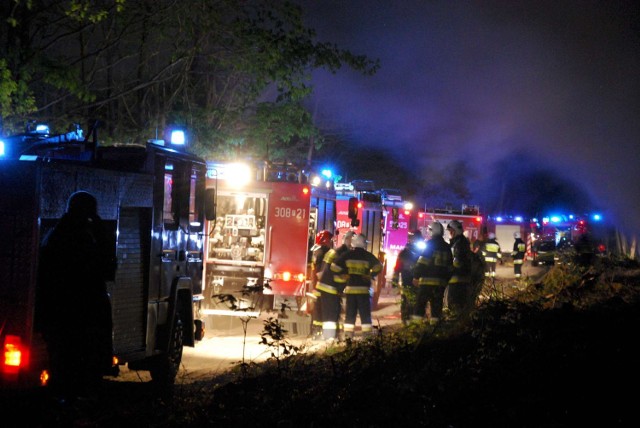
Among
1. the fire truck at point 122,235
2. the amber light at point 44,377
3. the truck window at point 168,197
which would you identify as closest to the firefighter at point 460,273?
the fire truck at point 122,235

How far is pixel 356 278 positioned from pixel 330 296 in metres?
0.48

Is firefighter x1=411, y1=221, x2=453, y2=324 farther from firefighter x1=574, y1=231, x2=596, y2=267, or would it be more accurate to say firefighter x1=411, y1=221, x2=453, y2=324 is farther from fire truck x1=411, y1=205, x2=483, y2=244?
fire truck x1=411, y1=205, x2=483, y2=244

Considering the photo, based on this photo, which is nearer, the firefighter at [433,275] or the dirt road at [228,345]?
the dirt road at [228,345]

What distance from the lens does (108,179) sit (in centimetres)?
597

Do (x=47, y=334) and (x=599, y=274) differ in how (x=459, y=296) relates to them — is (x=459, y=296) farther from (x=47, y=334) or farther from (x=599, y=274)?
(x=47, y=334)

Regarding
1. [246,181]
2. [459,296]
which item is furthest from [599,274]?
[246,181]

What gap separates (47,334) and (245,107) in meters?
12.9

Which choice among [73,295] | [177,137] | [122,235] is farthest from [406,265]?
[73,295]

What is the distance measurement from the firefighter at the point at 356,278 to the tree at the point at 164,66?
4057 mm

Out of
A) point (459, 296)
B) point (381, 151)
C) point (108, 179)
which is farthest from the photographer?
point (381, 151)

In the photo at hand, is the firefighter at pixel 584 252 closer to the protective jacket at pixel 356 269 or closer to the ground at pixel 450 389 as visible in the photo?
the protective jacket at pixel 356 269

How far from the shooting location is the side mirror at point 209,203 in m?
7.79

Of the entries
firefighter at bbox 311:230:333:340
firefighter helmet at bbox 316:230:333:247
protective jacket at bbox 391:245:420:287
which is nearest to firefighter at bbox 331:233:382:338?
firefighter at bbox 311:230:333:340

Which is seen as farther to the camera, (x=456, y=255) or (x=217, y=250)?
(x=217, y=250)
